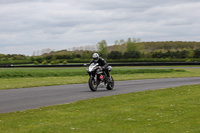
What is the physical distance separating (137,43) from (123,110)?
10509 cm

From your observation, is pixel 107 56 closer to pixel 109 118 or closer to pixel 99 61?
pixel 99 61

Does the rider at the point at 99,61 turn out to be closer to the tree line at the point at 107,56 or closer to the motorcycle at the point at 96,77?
the motorcycle at the point at 96,77

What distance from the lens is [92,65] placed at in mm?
17672

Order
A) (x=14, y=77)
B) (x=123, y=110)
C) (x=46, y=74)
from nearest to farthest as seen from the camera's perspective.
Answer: (x=123, y=110), (x=14, y=77), (x=46, y=74)

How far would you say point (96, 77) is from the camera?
18000 millimetres

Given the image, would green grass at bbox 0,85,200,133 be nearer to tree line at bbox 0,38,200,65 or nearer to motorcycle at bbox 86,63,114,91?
motorcycle at bbox 86,63,114,91

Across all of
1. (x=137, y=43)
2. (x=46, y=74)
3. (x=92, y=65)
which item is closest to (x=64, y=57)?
(x=137, y=43)

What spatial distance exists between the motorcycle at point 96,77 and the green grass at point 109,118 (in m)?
4.76

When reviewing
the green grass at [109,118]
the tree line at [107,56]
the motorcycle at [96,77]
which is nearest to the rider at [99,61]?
the motorcycle at [96,77]

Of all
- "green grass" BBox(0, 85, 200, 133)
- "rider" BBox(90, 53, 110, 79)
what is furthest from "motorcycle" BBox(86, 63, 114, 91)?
"green grass" BBox(0, 85, 200, 133)

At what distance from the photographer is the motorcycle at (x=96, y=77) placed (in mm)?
17562

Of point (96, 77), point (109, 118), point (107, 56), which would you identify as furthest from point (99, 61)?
point (107, 56)

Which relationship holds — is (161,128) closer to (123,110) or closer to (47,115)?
(123,110)

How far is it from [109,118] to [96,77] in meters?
8.56
